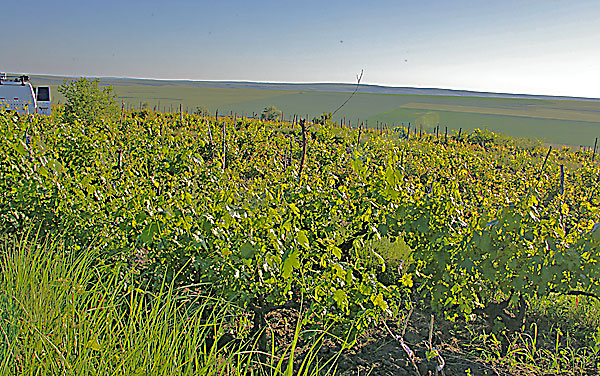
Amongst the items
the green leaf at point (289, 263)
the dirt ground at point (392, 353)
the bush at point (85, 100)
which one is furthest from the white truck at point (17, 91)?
the green leaf at point (289, 263)

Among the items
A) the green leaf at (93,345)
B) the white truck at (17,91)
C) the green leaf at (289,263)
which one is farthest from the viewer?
the white truck at (17,91)

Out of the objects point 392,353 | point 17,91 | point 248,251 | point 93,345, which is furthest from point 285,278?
point 17,91

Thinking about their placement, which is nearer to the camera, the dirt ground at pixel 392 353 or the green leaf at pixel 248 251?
the green leaf at pixel 248 251

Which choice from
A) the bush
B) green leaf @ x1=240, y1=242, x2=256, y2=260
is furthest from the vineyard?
the bush

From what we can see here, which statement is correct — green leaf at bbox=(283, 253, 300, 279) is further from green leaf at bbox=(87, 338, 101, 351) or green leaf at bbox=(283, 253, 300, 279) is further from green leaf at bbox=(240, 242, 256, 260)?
green leaf at bbox=(87, 338, 101, 351)

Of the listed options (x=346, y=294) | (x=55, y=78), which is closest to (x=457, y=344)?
(x=346, y=294)

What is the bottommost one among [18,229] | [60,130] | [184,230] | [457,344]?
[457,344]

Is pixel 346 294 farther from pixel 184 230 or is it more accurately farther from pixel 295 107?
pixel 295 107

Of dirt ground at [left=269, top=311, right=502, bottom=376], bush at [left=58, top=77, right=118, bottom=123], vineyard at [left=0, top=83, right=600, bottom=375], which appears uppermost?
bush at [left=58, top=77, right=118, bottom=123]

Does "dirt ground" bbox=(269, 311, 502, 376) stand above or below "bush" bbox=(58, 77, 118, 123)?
below

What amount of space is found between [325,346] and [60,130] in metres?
4.58

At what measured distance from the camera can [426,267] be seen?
3223 mm

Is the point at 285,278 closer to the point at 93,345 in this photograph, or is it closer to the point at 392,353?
the point at 93,345

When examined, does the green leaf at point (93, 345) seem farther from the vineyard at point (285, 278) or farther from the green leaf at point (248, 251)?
the green leaf at point (248, 251)
